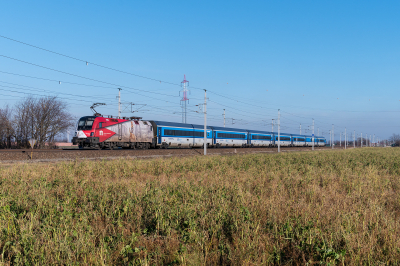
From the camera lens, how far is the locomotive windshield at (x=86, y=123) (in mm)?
27889

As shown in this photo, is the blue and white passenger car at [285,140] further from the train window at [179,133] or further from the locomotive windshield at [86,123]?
the locomotive windshield at [86,123]

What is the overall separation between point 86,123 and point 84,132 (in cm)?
108

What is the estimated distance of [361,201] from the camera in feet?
22.3

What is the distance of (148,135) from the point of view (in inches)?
1406

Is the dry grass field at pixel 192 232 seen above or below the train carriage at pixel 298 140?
below

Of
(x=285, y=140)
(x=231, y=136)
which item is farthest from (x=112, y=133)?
(x=285, y=140)

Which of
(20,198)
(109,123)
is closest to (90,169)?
(20,198)

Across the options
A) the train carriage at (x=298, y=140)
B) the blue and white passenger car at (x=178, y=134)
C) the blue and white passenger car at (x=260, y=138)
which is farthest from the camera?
the train carriage at (x=298, y=140)

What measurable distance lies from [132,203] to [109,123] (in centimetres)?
2528

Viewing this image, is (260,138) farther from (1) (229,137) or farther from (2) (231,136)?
(1) (229,137)


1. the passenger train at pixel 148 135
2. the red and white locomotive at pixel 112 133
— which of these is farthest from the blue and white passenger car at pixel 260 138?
the red and white locomotive at pixel 112 133

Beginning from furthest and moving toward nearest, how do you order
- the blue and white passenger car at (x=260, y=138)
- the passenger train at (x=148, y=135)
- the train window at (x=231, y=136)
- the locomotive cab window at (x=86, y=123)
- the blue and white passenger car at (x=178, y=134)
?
the blue and white passenger car at (x=260, y=138), the train window at (x=231, y=136), the blue and white passenger car at (x=178, y=134), the passenger train at (x=148, y=135), the locomotive cab window at (x=86, y=123)

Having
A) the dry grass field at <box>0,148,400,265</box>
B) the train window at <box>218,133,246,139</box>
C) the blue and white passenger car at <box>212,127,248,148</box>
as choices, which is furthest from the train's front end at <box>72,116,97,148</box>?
the train window at <box>218,133,246,139</box>

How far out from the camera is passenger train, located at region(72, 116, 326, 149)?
92.3 ft
